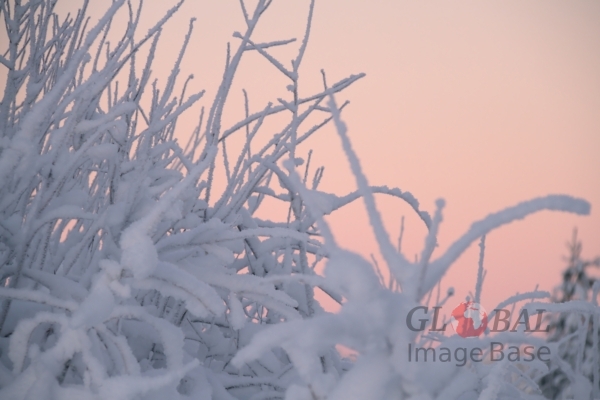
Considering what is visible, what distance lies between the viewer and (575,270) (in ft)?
23.5

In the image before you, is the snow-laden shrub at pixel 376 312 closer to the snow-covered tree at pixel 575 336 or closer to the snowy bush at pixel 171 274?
the snowy bush at pixel 171 274

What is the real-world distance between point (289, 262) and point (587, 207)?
41.3 inches

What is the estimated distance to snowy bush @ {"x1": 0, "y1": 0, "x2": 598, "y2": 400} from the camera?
0.43m

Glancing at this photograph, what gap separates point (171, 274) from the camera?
748mm

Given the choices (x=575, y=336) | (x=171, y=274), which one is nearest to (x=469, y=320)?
(x=171, y=274)

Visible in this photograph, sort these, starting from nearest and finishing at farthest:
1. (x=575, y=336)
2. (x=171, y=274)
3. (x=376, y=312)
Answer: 1. (x=376, y=312)
2. (x=171, y=274)
3. (x=575, y=336)

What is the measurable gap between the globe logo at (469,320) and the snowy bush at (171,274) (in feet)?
0.22

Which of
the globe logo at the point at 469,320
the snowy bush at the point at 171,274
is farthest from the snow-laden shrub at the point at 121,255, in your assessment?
the globe logo at the point at 469,320

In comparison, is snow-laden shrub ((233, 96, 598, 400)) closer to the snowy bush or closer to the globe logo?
the snowy bush

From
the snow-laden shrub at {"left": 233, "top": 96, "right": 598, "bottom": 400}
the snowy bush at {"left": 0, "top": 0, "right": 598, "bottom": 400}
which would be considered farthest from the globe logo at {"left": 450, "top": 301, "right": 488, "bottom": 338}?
the snow-laden shrub at {"left": 233, "top": 96, "right": 598, "bottom": 400}

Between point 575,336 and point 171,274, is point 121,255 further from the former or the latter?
point 575,336

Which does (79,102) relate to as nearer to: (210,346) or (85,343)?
(85,343)

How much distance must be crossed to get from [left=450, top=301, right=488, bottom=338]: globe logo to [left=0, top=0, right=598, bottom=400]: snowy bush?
0.22 ft

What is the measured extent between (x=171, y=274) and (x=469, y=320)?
562 mm
